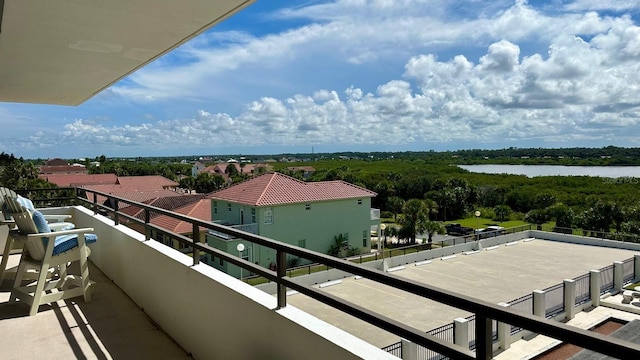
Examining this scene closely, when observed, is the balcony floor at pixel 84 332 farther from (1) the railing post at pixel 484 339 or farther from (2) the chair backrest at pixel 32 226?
(1) the railing post at pixel 484 339

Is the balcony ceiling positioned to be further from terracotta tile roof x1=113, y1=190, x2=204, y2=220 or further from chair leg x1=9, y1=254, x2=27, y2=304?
terracotta tile roof x1=113, y1=190, x2=204, y2=220

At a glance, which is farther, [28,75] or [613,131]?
[613,131]

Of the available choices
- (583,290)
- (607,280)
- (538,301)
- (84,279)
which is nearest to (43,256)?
(84,279)

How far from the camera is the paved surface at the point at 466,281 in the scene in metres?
15.7

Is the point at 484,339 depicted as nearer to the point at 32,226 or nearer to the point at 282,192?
the point at 32,226

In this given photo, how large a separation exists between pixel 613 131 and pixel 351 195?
2495cm

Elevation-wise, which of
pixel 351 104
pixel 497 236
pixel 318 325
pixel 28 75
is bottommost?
pixel 497 236

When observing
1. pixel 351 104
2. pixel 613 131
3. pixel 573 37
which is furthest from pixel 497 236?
pixel 351 104

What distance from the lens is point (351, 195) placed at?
30.2m

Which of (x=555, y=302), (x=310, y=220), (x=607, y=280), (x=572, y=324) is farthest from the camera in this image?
(x=310, y=220)

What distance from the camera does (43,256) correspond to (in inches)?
Result: 135

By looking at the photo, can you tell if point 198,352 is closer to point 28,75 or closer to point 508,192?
point 28,75

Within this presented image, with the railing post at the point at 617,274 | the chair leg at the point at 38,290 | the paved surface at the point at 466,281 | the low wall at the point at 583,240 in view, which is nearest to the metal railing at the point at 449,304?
the chair leg at the point at 38,290

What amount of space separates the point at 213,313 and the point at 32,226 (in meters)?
1.96
